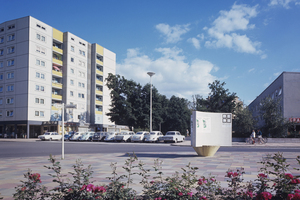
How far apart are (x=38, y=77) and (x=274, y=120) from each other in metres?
44.7

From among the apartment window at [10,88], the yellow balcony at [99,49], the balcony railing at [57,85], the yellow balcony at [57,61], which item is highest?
the yellow balcony at [99,49]

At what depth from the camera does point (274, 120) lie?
113 ft

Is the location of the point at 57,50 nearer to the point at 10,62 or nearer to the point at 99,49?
the point at 10,62

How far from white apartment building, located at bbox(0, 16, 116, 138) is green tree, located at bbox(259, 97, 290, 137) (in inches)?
1327

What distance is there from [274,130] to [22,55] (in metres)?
47.8

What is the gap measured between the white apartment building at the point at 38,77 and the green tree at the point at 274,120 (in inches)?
1327

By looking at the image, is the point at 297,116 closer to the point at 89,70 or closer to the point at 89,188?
the point at 89,188

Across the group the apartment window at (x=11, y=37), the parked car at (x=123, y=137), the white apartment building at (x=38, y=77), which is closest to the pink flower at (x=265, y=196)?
the parked car at (x=123, y=137)

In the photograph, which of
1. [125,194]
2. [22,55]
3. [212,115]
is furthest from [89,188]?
[22,55]

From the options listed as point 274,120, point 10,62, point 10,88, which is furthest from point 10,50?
point 274,120

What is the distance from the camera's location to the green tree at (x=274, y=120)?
3438 cm

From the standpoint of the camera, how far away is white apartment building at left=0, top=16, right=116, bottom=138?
52.0 m

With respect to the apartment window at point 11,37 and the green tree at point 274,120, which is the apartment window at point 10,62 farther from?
the green tree at point 274,120

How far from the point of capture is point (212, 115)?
49.8 ft
